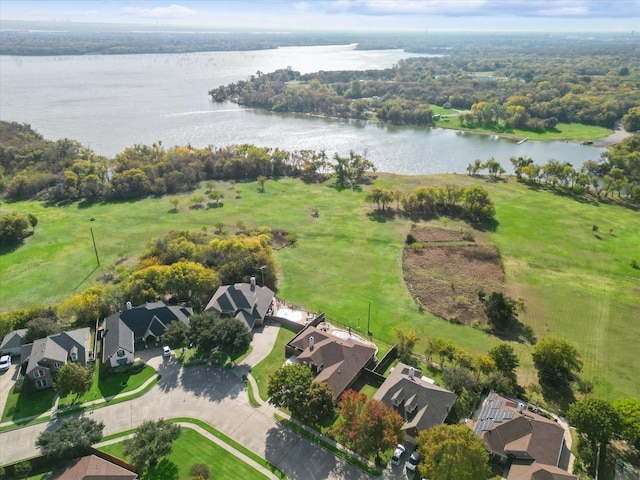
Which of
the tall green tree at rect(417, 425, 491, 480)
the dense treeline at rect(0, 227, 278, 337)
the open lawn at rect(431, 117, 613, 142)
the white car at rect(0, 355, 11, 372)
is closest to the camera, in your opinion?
the tall green tree at rect(417, 425, 491, 480)

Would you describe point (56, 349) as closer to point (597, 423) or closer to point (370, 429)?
point (370, 429)

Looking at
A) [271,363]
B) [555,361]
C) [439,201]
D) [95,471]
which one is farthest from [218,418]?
[439,201]

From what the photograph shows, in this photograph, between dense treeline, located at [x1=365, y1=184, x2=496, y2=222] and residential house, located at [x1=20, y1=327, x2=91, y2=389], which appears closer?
residential house, located at [x1=20, y1=327, x2=91, y2=389]

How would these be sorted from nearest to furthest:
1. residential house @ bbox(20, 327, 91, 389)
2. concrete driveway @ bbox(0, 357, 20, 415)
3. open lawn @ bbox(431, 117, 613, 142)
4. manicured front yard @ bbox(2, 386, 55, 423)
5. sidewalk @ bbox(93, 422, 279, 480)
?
sidewalk @ bbox(93, 422, 279, 480), manicured front yard @ bbox(2, 386, 55, 423), concrete driveway @ bbox(0, 357, 20, 415), residential house @ bbox(20, 327, 91, 389), open lawn @ bbox(431, 117, 613, 142)

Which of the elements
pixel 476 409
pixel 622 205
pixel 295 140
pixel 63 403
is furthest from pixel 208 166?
pixel 622 205

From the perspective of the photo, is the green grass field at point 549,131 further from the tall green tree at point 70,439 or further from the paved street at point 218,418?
the tall green tree at point 70,439

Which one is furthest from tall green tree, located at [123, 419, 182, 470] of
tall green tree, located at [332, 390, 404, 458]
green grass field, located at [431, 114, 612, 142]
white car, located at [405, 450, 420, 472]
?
green grass field, located at [431, 114, 612, 142]

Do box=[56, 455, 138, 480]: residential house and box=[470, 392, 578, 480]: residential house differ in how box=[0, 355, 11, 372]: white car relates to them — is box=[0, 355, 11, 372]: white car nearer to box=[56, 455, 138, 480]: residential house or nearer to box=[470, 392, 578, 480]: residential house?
box=[56, 455, 138, 480]: residential house

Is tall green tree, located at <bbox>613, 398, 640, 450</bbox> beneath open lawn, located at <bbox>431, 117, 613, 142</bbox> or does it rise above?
above
